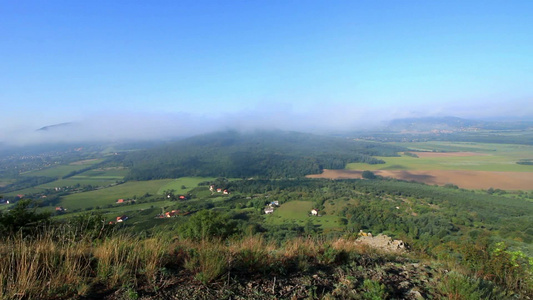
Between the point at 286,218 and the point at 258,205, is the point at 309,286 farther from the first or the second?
the point at 258,205

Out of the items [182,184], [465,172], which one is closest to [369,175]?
[465,172]

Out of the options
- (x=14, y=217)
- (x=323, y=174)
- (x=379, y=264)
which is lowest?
(x=323, y=174)

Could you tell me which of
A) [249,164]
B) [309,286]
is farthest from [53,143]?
[309,286]

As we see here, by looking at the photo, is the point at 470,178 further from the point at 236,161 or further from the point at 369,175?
the point at 236,161

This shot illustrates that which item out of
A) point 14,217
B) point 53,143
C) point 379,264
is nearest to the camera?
point 379,264

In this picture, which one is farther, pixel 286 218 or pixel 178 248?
pixel 286 218

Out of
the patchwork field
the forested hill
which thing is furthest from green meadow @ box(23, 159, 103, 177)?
the patchwork field

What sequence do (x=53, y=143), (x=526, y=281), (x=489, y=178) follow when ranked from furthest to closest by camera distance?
1. (x=53, y=143)
2. (x=489, y=178)
3. (x=526, y=281)

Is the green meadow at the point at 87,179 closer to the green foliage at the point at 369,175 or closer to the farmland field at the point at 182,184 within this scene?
the farmland field at the point at 182,184
